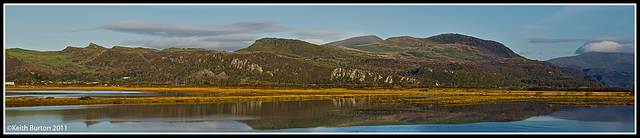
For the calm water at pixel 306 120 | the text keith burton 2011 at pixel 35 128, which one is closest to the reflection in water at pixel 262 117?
the calm water at pixel 306 120

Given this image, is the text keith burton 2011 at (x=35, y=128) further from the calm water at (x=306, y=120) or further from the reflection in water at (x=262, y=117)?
the reflection in water at (x=262, y=117)

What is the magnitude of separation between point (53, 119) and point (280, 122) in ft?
83.1

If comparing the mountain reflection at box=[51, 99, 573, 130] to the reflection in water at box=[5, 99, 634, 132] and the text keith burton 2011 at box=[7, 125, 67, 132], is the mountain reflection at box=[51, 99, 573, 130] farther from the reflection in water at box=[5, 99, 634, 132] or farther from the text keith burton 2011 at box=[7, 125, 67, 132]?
the text keith burton 2011 at box=[7, 125, 67, 132]

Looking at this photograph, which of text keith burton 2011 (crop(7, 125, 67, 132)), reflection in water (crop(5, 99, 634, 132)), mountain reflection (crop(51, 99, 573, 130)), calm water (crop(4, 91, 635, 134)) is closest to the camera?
text keith burton 2011 (crop(7, 125, 67, 132))

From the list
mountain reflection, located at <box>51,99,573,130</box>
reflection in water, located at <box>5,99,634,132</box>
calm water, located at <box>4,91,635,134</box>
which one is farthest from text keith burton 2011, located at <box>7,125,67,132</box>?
mountain reflection, located at <box>51,99,573,130</box>

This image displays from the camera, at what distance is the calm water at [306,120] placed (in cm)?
4691

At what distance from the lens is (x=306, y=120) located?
55.9 meters

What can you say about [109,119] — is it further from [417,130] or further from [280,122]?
[417,130]

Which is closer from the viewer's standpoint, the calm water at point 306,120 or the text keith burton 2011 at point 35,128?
the text keith burton 2011 at point 35,128

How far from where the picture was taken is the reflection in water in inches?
1914

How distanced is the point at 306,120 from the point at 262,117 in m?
5.93

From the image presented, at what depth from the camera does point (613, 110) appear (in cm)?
7006

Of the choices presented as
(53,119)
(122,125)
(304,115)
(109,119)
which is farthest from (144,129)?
(304,115)

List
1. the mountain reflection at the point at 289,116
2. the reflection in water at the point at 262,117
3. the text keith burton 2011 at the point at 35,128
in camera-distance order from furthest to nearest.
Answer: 1. the mountain reflection at the point at 289,116
2. the reflection in water at the point at 262,117
3. the text keith burton 2011 at the point at 35,128
